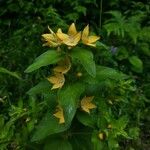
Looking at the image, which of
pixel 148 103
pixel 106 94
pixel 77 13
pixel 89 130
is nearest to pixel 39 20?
pixel 77 13

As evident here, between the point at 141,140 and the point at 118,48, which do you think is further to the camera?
the point at 118,48

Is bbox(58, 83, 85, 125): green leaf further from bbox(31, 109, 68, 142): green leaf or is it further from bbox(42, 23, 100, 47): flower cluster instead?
bbox(42, 23, 100, 47): flower cluster

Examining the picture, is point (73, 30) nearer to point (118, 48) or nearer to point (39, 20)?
point (118, 48)

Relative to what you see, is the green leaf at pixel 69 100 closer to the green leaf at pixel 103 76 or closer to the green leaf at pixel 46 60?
the green leaf at pixel 103 76

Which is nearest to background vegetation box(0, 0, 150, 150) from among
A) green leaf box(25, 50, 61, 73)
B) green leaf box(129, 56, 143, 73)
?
green leaf box(129, 56, 143, 73)

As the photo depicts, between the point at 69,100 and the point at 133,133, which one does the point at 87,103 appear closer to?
the point at 69,100
